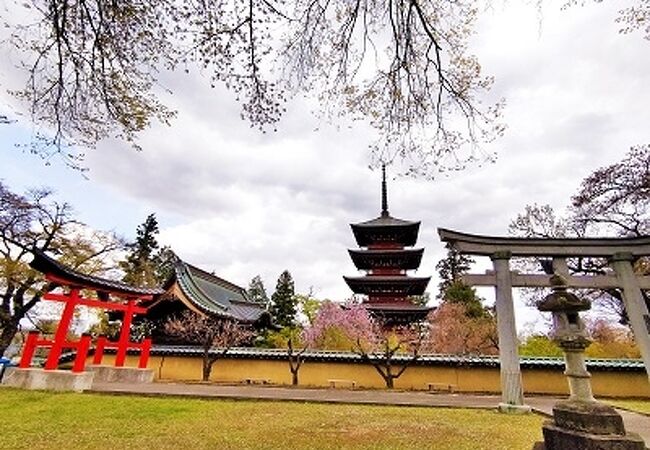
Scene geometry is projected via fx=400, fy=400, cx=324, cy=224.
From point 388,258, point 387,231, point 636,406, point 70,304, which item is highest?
point 387,231

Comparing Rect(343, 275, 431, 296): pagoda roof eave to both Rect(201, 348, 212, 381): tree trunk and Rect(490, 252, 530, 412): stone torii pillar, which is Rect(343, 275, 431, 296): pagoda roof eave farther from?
Rect(490, 252, 530, 412): stone torii pillar

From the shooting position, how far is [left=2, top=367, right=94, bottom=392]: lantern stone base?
10.1 meters

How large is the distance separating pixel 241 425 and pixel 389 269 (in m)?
20.9

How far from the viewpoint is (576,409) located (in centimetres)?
385

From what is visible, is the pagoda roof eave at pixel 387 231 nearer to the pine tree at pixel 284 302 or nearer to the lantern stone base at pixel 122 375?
the pine tree at pixel 284 302

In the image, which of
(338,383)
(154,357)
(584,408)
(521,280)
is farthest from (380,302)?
(584,408)

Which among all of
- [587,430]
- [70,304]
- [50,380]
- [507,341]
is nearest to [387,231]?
[507,341]

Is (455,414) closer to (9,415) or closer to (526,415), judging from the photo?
(526,415)

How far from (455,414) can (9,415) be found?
320 inches

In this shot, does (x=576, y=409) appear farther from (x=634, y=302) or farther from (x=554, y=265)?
(x=634, y=302)

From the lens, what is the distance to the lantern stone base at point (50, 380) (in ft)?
33.1

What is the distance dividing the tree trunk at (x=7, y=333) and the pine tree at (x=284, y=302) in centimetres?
2053

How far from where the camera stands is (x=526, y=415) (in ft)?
25.6

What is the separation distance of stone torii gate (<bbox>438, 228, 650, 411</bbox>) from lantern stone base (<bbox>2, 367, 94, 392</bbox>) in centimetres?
969
